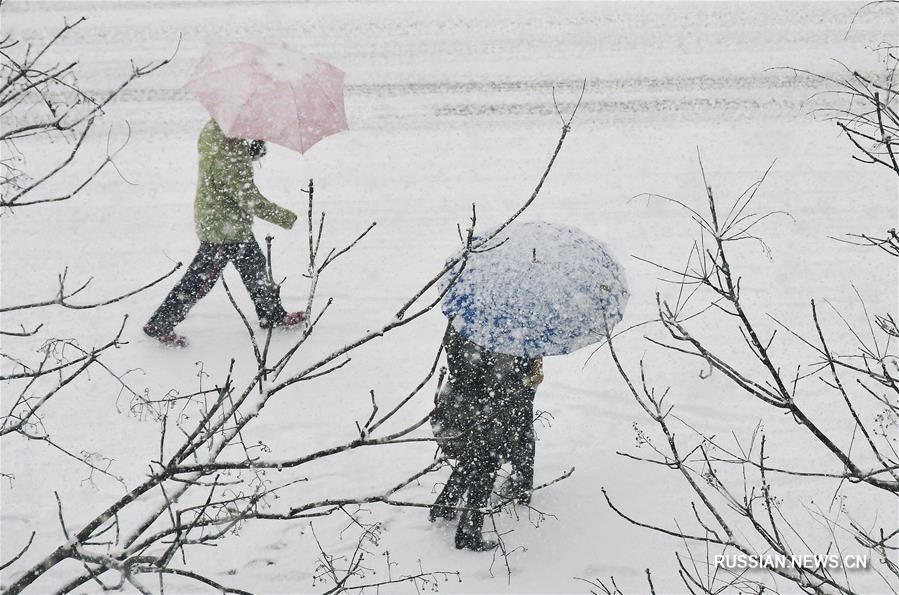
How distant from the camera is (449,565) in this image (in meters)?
3.98

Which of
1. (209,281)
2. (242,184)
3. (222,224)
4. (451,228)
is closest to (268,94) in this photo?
(242,184)

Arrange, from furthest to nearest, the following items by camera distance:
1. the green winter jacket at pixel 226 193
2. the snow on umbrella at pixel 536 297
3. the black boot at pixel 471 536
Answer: the green winter jacket at pixel 226 193, the black boot at pixel 471 536, the snow on umbrella at pixel 536 297

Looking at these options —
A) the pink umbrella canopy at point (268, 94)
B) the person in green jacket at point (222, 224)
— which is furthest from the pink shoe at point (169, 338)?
the pink umbrella canopy at point (268, 94)

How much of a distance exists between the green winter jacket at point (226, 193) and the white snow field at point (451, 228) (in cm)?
81

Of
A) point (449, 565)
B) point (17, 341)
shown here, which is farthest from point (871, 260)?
point (17, 341)

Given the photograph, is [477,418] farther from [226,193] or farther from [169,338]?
[169,338]

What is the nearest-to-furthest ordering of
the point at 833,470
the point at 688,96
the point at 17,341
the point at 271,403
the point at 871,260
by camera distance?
the point at 833,470, the point at 271,403, the point at 17,341, the point at 871,260, the point at 688,96

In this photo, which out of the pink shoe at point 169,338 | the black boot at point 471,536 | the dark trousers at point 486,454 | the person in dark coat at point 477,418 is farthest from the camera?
the pink shoe at point 169,338

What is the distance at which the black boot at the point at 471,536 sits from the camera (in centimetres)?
394

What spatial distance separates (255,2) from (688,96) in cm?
489

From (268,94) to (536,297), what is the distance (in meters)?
2.34

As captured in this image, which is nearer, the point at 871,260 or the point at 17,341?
the point at 17,341

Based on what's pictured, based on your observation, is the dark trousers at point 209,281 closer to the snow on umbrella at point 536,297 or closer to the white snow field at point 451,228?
the white snow field at point 451,228

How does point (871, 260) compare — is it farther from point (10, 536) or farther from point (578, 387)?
point (10, 536)
